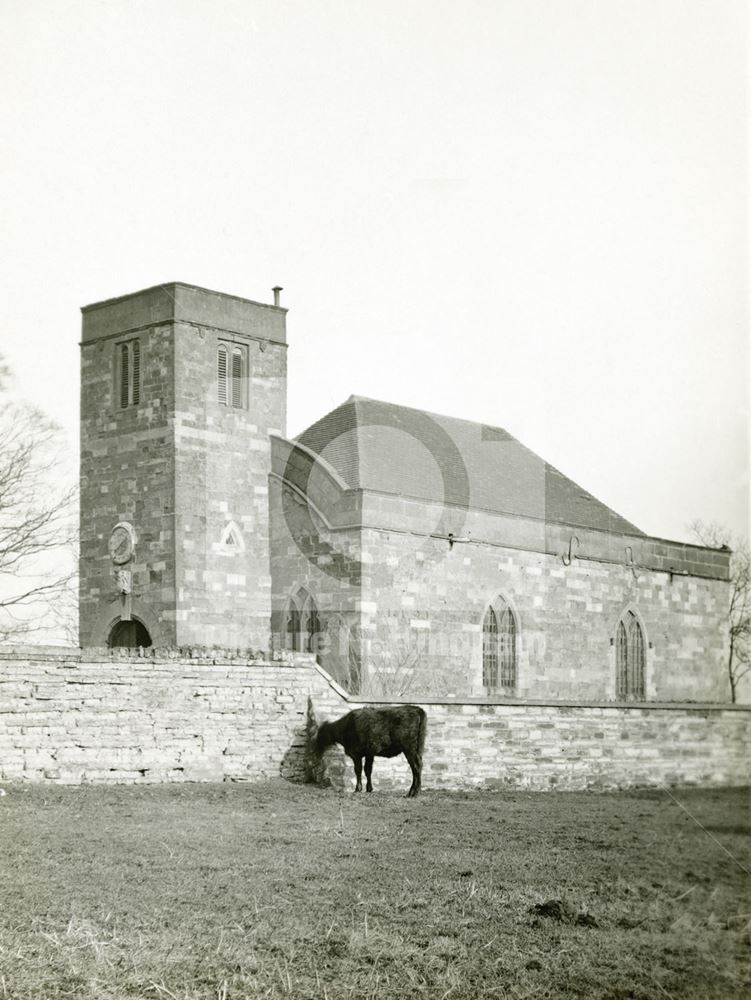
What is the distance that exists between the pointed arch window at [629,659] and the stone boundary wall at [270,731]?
11.0 meters

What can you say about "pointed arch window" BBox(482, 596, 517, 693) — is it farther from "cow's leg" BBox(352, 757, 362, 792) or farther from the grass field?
the grass field

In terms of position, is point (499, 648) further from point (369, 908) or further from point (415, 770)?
point (369, 908)

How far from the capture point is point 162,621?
96.4 ft

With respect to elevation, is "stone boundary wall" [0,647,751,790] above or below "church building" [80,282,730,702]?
below

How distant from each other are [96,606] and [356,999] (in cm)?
2140

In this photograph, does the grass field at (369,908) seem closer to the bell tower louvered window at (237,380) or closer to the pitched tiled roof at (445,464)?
the bell tower louvered window at (237,380)

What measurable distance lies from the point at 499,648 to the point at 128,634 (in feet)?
31.4

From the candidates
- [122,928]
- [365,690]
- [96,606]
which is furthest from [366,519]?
[122,928]

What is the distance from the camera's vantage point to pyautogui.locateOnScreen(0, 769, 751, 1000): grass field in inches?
412

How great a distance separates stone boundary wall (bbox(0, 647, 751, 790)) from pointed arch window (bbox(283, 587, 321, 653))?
20.8 feet

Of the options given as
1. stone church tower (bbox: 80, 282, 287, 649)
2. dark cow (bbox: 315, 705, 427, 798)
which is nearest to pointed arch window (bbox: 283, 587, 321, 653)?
stone church tower (bbox: 80, 282, 287, 649)

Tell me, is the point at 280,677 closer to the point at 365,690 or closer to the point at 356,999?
the point at 365,690

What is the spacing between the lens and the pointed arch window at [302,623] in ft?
99.2

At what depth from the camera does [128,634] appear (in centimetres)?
3047
